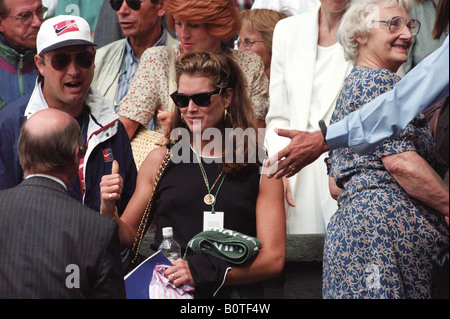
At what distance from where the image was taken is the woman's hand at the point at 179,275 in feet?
12.5

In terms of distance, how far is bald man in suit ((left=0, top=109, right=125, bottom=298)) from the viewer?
124 inches

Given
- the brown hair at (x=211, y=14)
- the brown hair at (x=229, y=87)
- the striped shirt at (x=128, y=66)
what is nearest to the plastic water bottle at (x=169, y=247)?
the brown hair at (x=229, y=87)

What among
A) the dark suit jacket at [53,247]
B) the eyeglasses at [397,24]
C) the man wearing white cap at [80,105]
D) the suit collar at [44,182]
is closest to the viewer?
the dark suit jacket at [53,247]

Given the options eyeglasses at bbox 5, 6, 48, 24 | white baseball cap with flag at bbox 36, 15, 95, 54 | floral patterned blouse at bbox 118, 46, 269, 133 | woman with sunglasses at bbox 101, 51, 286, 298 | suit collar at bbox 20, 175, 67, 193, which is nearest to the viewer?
suit collar at bbox 20, 175, 67, 193

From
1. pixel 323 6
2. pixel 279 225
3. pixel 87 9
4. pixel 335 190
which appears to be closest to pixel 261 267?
pixel 279 225

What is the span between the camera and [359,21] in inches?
166

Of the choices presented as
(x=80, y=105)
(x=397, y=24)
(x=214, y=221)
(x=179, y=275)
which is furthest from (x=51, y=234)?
(x=397, y=24)

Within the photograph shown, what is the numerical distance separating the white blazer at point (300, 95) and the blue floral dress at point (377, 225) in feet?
3.64

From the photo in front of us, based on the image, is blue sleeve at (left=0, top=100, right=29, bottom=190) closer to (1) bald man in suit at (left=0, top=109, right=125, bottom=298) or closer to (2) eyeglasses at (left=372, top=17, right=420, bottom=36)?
(1) bald man in suit at (left=0, top=109, right=125, bottom=298)

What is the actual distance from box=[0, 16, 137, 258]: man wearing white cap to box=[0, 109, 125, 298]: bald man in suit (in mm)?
1281

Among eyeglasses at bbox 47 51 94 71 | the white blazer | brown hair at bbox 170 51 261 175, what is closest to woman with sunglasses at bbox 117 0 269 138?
the white blazer

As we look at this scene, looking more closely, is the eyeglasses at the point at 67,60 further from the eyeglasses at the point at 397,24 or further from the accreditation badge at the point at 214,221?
the eyeglasses at the point at 397,24

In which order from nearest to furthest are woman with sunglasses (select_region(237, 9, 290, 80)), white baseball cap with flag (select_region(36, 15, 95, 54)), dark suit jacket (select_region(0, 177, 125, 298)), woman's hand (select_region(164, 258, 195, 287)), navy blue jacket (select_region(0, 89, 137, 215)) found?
dark suit jacket (select_region(0, 177, 125, 298)), woman's hand (select_region(164, 258, 195, 287)), navy blue jacket (select_region(0, 89, 137, 215)), white baseball cap with flag (select_region(36, 15, 95, 54)), woman with sunglasses (select_region(237, 9, 290, 80))

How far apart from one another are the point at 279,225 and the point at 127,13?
2.57 meters
